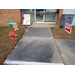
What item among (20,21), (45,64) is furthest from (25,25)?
(45,64)

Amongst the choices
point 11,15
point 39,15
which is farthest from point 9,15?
point 39,15

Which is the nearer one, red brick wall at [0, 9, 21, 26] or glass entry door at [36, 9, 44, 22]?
red brick wall at [0, 9, 21, 26]

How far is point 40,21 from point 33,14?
1.25 m

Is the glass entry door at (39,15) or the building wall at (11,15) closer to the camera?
the building wall at (11,15)

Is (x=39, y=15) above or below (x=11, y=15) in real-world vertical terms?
above

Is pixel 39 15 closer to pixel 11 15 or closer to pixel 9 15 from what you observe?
pixel 11 15

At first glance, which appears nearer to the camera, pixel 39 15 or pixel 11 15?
pixel 11 15

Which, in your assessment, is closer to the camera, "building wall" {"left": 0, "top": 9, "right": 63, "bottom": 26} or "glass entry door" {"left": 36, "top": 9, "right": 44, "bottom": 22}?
"building wall" {"left": 0, "top": 9, "right": 63, "bottom": 26}

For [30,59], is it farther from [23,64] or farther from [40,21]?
[40,21]

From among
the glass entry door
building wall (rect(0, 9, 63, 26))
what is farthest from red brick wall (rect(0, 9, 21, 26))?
the glass entry door

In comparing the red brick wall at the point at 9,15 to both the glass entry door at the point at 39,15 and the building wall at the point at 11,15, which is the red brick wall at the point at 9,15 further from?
the glass entry door at the point at 39,15

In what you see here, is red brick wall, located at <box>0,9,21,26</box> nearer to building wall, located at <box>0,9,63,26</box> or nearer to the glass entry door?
building wall, located at <box>0,9,63,26</box>

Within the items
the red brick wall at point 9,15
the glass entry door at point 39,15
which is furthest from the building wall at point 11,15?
the glass entry door at point 39,15

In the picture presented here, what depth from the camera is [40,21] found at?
365 inches
